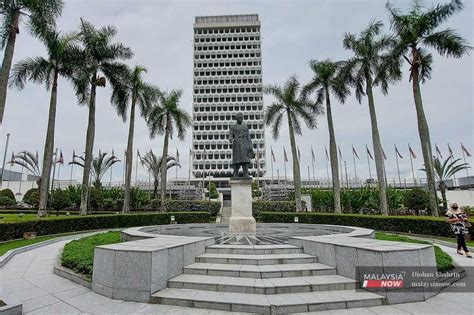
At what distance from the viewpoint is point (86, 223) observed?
65.7 ft

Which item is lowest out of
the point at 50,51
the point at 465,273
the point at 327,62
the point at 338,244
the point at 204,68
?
the point at 465,273

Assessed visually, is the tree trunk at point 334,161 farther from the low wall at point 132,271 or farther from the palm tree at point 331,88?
the low wall at point 132,271

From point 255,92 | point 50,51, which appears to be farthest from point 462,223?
point 255,92

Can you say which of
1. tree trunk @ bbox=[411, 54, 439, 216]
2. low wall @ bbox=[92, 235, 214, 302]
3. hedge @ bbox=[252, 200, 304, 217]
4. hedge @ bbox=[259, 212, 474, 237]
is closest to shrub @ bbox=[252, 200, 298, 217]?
hedge @ bbox=[252, 200, 304, 217]

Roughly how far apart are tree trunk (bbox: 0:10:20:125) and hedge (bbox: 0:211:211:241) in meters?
6.59

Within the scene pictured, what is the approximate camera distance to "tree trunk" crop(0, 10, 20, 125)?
13.2m

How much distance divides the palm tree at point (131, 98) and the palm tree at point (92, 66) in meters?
1.92

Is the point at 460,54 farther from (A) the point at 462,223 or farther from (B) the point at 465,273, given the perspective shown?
(B) the point at 465,273

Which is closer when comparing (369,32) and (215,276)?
(215,276)

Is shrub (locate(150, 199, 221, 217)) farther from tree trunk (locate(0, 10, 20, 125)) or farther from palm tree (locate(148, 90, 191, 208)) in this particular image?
tree trunk (locate(0, 10, 20, 125))

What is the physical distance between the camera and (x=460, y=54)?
19.1m

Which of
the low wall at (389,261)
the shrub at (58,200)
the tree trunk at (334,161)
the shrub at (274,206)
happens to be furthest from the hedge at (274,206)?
the low wall at (389,261)

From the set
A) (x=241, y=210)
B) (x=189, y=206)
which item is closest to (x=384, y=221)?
(x=241, y=210)

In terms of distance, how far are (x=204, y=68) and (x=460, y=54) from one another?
272 feet
